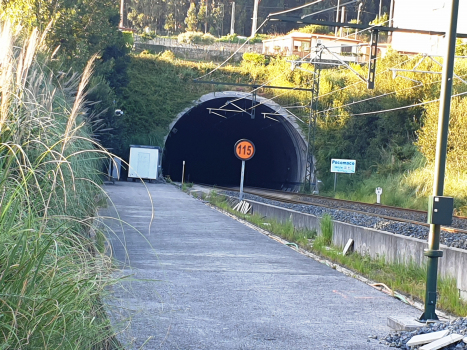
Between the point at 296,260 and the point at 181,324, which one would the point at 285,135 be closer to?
the point at 296,260

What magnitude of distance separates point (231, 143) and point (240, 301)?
→ 47.6m

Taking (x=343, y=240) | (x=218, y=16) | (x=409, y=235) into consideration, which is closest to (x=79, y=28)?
(x=409, y=235)

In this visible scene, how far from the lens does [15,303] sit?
3451 millimetres

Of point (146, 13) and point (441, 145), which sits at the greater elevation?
point (146, 13)

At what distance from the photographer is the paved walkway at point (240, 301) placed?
5371 millimetres

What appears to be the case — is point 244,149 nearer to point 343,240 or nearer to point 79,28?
point 343,240

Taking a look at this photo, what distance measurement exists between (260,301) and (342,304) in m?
0.85

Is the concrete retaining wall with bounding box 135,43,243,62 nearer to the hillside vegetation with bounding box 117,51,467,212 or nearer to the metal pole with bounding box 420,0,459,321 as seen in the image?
the hillside vegetation with bounding box 117,51,467,212

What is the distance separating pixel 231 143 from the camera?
54.2 m

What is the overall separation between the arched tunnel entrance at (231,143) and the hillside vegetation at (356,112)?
55.7 inches

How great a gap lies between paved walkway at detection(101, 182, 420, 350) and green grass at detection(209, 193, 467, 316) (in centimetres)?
48

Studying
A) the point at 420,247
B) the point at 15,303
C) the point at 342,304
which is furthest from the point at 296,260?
the point at 15,303

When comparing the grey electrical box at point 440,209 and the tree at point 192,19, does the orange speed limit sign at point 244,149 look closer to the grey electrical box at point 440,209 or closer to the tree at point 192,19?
the grey electrical box at point 440,209

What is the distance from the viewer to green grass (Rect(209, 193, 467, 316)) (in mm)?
7223
